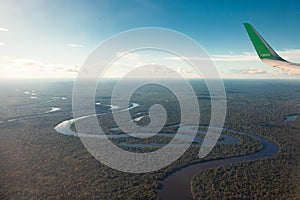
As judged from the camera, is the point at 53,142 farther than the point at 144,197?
Yes

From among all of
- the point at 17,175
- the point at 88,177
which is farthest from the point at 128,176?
the point at 17,175

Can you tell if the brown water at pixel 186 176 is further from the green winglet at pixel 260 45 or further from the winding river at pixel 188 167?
the green winglet at pixel 260 45

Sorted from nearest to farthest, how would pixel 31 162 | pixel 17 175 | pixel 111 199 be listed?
pixel 111 199, pixel 17 175, pixel 31 162

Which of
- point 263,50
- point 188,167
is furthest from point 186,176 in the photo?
point 263,50

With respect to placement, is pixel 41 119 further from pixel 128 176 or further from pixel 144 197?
pixel 144 197

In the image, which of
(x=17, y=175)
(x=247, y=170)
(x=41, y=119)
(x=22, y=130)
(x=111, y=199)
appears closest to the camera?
(x=111, y=199)

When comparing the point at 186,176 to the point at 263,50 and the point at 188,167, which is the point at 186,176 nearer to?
the point at 188,167
